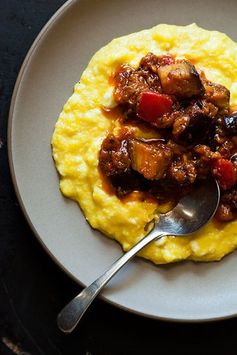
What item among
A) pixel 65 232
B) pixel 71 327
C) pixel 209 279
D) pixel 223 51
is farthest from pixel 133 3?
pixel 71 327

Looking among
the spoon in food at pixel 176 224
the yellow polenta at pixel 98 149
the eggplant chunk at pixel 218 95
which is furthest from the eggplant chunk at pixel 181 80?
the spoon in food at pixel 176 224

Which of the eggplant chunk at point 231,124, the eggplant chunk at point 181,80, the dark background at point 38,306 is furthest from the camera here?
the dark background at point 38,306

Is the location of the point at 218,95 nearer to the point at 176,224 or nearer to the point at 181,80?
the point at 181,80

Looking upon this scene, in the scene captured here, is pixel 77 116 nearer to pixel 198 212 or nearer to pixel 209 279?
pixel 198 212

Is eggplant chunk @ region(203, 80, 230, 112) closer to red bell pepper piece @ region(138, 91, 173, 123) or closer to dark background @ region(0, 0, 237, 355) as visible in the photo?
red bell pepper piece @ region(138, 91, 173, 123)

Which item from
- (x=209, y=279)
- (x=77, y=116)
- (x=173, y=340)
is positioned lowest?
(x=173, y=340)

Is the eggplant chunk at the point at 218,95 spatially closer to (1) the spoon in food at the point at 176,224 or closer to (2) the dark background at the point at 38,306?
(1) the spoon in food at the point at 176,224

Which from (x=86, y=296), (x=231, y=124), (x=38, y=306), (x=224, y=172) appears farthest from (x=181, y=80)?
(x=38, y=306)
